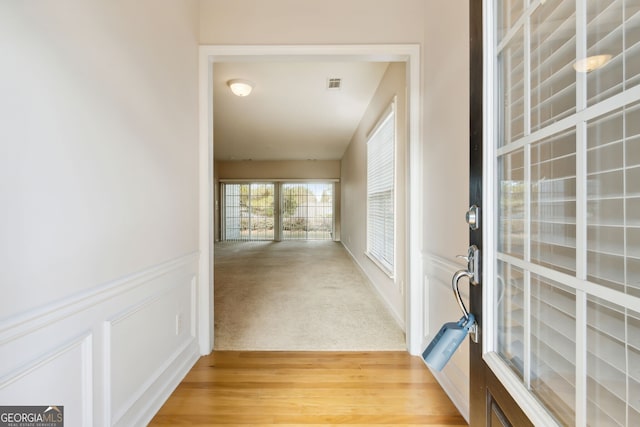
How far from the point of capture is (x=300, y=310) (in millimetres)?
3195

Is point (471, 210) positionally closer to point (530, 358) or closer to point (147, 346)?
point (530, 358)

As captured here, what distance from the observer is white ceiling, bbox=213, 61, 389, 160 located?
11.3 ft

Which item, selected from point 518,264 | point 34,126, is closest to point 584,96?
point 518,264

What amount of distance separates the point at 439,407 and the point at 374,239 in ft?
8.94

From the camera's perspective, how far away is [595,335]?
1.83 feet

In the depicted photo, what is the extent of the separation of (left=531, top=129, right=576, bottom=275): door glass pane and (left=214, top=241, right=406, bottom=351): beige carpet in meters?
1.90

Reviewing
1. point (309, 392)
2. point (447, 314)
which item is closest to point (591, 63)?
point (447, 314)

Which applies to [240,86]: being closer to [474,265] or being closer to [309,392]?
[309,392]

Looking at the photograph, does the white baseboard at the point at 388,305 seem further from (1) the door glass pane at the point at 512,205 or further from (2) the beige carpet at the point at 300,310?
(1) the door glass pane at the point at 512,205

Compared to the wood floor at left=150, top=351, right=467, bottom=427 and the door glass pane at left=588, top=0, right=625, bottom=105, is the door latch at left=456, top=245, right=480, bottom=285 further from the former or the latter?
the wood floor at left=150, top=351, right=467, bottom=427

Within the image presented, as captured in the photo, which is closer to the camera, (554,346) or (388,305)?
(554,346)

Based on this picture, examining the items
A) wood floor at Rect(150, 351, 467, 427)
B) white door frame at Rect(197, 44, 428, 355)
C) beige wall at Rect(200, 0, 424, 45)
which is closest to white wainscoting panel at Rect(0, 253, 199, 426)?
wood floor at Rect(150, 351, 467, 427)

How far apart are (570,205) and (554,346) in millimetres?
317

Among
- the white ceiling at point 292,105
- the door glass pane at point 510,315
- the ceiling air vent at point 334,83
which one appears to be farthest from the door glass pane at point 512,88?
the ceiling air vent at point 334,83
